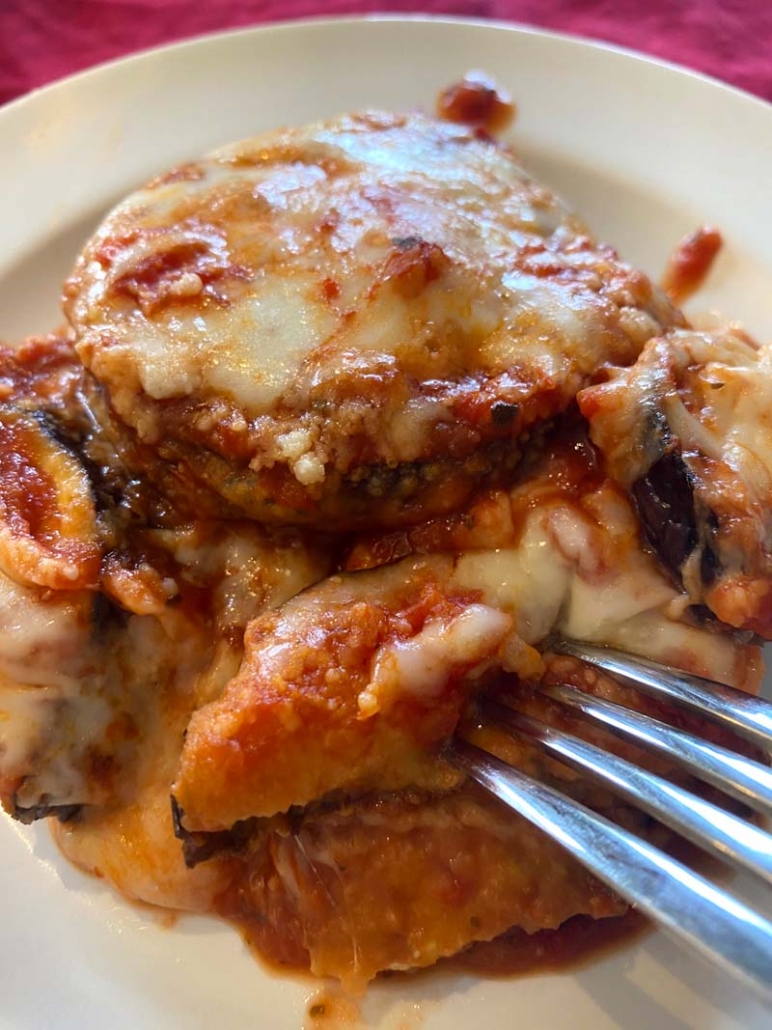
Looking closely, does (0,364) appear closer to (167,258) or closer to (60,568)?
(167,258)

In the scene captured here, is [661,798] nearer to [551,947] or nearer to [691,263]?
[551,947]

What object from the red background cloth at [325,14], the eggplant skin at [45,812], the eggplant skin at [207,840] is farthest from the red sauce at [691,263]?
the eggplant skin at [45,812]

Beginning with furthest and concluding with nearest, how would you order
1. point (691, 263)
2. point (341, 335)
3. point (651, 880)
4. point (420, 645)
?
point (691, 263), point (341, 335), point (420, 645), point (651, 880)

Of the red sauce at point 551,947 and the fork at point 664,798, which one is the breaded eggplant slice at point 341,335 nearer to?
the fork at point 664,798

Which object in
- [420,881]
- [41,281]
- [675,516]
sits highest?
[675,516]

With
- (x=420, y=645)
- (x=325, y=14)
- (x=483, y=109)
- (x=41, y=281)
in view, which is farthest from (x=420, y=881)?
(x=325, y=14)

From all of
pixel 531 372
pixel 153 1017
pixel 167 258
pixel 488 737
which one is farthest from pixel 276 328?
pixel 153 1017
